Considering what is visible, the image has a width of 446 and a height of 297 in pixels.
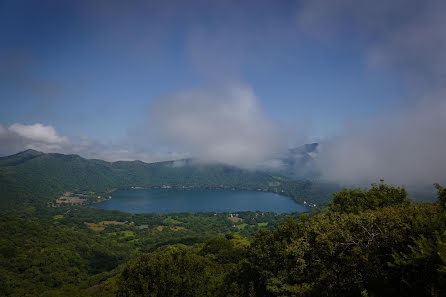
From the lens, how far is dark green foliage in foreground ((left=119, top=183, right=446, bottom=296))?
8453mm

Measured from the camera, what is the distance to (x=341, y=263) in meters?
11.8

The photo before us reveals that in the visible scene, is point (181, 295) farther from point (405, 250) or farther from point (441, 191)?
point (441, 191)

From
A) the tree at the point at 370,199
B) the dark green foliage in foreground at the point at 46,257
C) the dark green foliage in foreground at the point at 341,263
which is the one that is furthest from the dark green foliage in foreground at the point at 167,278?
the dark green foliage in foreground at the point at 46,257

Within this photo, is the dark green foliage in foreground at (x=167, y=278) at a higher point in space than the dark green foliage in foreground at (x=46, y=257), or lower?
higher

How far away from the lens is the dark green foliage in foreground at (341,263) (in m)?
8.45

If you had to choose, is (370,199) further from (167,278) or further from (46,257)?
(46,257)

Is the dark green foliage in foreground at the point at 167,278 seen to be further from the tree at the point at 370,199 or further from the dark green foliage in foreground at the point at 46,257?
the dark green foliage in foreground at the point at 46,257

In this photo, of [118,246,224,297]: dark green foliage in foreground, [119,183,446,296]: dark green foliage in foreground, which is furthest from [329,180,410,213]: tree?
[118,246,224,297]: dark green foliage in foreground

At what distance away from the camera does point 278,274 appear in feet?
54.6

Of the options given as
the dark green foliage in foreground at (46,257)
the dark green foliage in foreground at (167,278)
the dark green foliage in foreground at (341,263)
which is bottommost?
the dark green foliage in foreground at (46,257)

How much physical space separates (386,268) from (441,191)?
16.3 metres

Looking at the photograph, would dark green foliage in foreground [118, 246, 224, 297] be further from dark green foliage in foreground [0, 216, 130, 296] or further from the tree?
dark green foliage in foreground [0, 216, 130, 296]

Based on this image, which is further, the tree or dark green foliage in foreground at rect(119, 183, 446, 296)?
the tree

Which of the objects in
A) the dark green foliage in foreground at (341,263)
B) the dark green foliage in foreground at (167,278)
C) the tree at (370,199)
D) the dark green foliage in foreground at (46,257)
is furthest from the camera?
the dark green foliage in foreground at (46,257)
